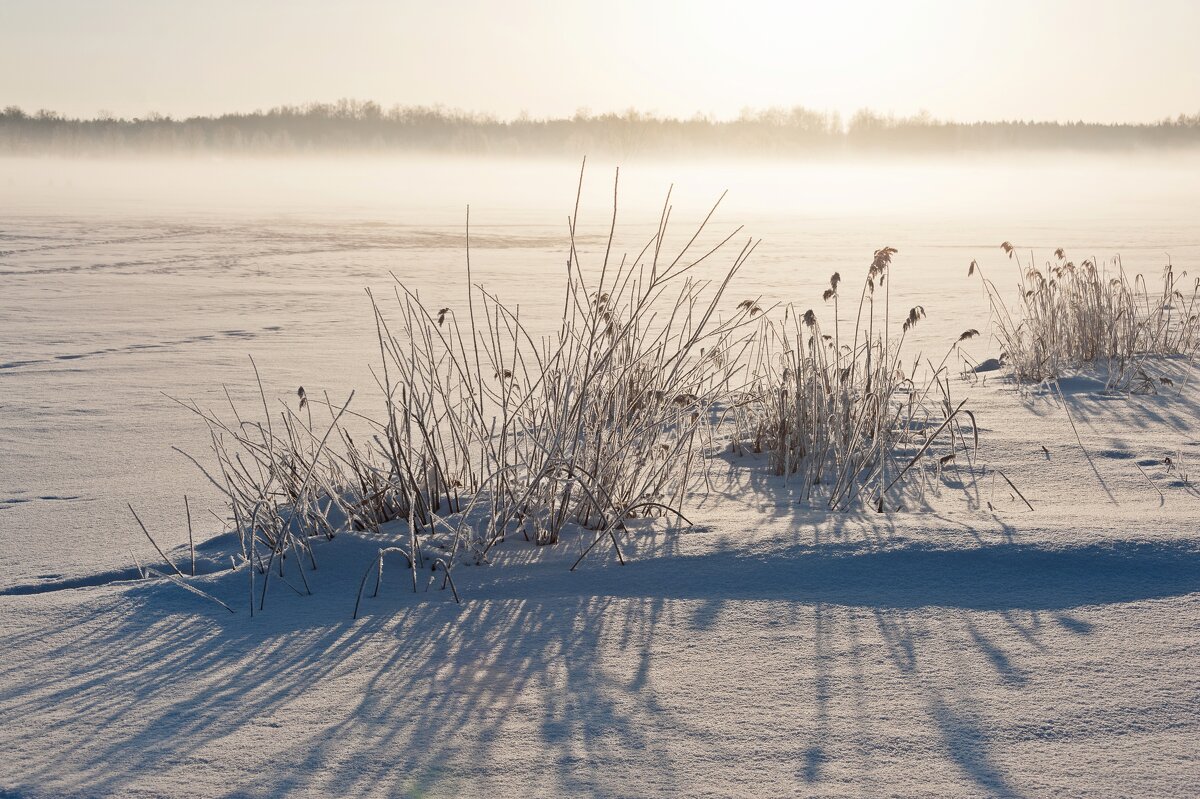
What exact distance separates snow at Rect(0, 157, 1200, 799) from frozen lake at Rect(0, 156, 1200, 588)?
0.24ft

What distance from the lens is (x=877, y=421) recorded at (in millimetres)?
3223

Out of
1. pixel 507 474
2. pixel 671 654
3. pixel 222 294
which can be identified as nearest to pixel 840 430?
pixel 507 474

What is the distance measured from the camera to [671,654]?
6.13ft

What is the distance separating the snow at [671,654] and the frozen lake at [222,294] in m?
0.07

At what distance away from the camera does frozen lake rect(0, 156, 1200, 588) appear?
11.1 feet

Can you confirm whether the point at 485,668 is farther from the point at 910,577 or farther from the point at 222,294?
the point at 222,294

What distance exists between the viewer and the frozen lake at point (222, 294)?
133 inches

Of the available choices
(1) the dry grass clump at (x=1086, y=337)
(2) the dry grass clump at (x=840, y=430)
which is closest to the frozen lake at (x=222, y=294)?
(1) the dry grass clump at (x=1086, y=337)

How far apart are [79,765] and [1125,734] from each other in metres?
1.49

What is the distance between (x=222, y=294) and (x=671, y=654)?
8006mm

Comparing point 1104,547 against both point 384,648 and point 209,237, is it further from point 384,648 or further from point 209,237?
point 209,237

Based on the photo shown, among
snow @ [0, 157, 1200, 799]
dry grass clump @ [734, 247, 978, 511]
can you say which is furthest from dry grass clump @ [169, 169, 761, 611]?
dry grass clump @ [734, 247, 978, 511]

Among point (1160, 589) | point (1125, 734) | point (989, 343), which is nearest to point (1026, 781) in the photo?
point (1125, 734)

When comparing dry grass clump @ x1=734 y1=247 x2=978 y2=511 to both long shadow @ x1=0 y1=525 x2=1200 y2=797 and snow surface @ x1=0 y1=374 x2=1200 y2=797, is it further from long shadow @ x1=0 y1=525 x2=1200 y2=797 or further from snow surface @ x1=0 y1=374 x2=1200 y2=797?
long shadow @ x1=0 y1=525 x2=1200 y2=797
